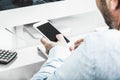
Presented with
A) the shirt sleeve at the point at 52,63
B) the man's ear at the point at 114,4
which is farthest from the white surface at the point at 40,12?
the man's ear at the point at 114,4

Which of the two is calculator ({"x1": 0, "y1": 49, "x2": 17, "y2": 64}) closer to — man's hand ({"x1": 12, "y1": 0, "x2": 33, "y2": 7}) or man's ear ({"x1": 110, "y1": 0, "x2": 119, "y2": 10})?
man's hand ({"x1": 12, "y1": 0, "x2": 33, "y2": 7})

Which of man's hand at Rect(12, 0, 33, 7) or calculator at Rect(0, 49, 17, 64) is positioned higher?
man's hand at Rect(12, 0, 33, 7)

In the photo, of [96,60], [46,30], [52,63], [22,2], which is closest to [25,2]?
[22,2]

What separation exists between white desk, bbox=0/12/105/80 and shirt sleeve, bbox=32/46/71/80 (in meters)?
0.12

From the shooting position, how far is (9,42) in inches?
45.8

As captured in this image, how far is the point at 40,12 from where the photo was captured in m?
1.13

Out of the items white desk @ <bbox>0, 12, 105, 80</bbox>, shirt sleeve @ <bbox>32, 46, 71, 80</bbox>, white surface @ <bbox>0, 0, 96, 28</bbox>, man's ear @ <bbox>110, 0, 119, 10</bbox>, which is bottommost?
white desk @ <bbox>0, 12, 105, 80</bbox>

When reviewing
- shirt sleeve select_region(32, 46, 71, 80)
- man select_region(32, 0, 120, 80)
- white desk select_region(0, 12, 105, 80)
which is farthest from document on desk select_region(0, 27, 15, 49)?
man select_region(32, 0, 120, 80)

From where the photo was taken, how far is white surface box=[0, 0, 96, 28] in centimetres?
108

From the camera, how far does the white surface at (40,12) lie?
108 centimetres

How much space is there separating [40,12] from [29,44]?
0.13m

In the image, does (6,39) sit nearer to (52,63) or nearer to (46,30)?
(46,30)

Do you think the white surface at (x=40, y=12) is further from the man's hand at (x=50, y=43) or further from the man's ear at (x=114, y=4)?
the man's ear at (x=114, y=4)

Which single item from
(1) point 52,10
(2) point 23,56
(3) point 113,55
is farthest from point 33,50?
(3) point 113,55
